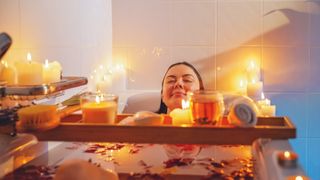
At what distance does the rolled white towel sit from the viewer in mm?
733

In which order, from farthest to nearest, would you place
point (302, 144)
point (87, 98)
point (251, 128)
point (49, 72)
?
point (302, 144)
point (49, 72)
point (87, 98)
point (251, 128)

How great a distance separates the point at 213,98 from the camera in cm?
78

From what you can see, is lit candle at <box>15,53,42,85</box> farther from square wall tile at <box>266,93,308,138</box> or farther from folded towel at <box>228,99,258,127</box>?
square wall tile at <box>266,93,308,138</box>

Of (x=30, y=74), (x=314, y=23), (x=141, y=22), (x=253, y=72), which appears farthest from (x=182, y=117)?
(x=314, y=23)

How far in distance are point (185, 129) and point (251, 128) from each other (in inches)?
Result: 4.7

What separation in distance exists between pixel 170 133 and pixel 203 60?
170 cm

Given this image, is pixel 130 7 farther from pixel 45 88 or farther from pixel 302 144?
pixel 45 88

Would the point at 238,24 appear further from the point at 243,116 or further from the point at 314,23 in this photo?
the point at 243,116

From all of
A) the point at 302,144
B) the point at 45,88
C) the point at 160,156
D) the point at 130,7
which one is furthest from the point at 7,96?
the point at 302,144

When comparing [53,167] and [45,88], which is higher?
[45,88]

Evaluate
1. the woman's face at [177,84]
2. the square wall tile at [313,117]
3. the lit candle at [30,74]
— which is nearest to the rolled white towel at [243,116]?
the lit candle at [30,74]

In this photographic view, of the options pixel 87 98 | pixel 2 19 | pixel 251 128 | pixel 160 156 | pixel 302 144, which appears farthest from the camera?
pixel 302 144

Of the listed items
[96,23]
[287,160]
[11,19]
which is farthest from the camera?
[96,23]

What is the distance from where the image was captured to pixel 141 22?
2449 mm
